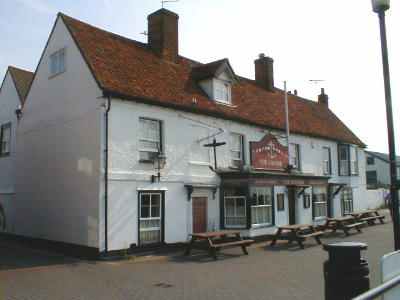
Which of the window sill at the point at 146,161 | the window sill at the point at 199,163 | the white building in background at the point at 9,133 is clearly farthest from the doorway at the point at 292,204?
the white building in background at the point at 9,133

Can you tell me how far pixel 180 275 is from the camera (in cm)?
1122

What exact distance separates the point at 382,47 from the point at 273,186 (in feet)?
43.9

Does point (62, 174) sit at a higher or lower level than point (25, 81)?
lower

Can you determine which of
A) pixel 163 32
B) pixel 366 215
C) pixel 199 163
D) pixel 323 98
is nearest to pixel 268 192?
pixel 199 163

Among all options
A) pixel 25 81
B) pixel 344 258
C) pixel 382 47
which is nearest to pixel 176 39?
pixel 25 81

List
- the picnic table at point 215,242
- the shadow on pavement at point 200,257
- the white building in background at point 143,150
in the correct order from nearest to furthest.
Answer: the shadow on pavement at point 200,257
the picnic table at point 215,242
the white building in background at point 143,150

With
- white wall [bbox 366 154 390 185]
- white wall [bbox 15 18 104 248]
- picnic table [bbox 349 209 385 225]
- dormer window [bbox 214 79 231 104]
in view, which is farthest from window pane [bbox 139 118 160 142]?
white wall [bbox 366 154 390 185]

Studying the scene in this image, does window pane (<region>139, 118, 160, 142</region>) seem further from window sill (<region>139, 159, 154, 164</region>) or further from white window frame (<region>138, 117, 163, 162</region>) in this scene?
window sill (<region>139, 159, 154, 164</region>)

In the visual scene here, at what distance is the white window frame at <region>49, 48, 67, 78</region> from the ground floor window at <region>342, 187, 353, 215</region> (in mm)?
20135

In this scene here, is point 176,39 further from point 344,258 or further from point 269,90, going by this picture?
point 344,258

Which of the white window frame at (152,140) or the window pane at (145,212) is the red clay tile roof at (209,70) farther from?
the window pane at (145,212)

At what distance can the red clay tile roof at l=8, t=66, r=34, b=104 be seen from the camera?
22.7 m

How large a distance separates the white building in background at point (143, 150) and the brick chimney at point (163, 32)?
5 centimetres

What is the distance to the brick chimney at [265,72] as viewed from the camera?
27.3 m
